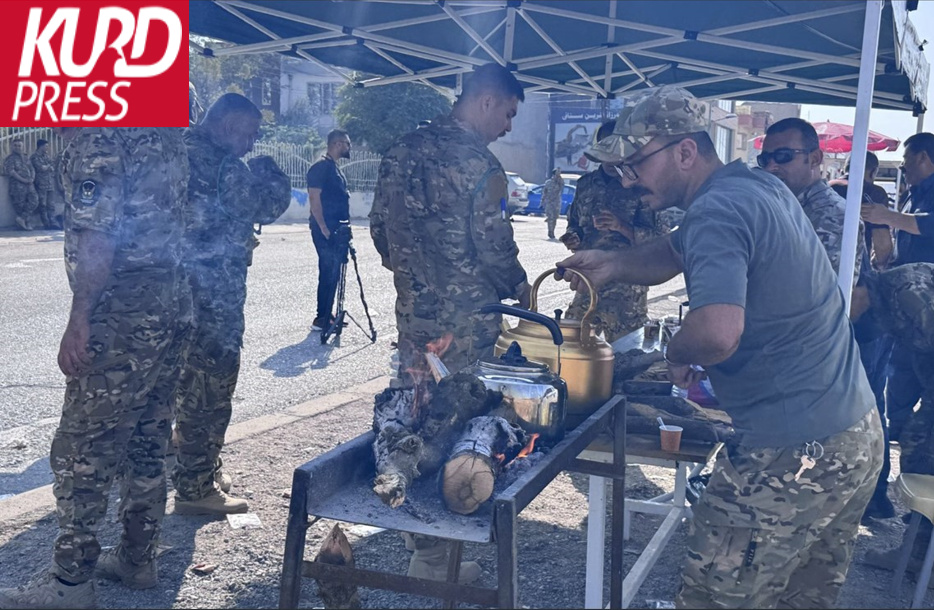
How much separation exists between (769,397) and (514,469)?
30.5 inches

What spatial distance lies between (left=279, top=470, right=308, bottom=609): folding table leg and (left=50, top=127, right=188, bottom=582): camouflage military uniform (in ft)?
4.25

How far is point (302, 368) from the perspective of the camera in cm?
789

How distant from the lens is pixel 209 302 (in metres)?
4.55

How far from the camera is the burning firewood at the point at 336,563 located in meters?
2.52

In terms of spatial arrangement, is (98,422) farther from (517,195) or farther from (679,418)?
(517,195)

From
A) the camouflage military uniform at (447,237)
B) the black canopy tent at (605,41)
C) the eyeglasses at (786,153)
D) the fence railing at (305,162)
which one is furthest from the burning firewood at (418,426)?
the fence railing at (305,162)

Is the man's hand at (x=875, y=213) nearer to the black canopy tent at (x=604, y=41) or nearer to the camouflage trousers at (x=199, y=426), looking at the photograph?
the black canopy tent at (x=604, y=41)

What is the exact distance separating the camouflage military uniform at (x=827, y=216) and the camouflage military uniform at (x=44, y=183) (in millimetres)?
18177

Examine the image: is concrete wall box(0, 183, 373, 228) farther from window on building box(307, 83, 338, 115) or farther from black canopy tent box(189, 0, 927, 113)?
window on building box(307, 83, 338, 115)

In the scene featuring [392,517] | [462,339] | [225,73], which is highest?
[225,73]

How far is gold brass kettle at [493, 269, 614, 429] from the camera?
311 cm

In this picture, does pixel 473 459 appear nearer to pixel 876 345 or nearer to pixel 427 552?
pixel 427 552

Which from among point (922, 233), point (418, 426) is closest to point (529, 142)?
point (922, 233)

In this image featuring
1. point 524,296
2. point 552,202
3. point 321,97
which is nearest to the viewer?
point 524,296
